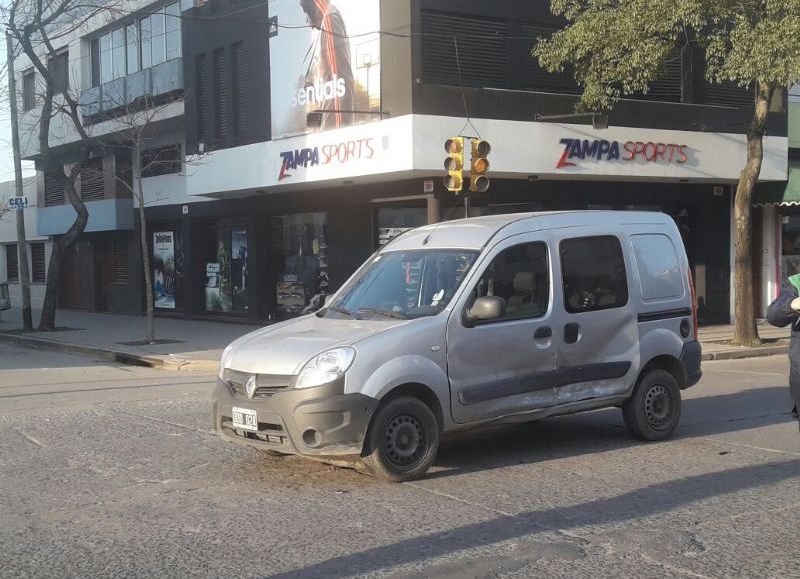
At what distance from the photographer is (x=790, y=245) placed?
23719 mm

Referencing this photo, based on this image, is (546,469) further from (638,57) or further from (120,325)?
(120,325)

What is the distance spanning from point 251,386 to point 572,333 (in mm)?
2888

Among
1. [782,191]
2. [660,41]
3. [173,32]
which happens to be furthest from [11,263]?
[660,41]

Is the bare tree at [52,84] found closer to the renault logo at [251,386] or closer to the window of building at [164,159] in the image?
the window of building at [164,159]

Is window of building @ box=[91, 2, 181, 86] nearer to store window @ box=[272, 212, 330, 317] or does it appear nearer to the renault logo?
store window @ box=[272, 212, 330, 317]

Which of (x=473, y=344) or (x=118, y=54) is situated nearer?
(x=473, y=344)

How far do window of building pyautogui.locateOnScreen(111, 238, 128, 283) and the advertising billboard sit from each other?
40.6 ft

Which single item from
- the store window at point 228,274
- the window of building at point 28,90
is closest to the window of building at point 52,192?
the window of building at point 28,90

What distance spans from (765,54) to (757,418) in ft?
23.7

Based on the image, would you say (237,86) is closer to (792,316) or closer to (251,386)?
(251,386)

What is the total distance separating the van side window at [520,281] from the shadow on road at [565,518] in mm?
1821

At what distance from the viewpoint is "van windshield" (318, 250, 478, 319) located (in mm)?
7609

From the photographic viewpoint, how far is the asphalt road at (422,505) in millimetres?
5395

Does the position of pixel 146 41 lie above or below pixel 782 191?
above
